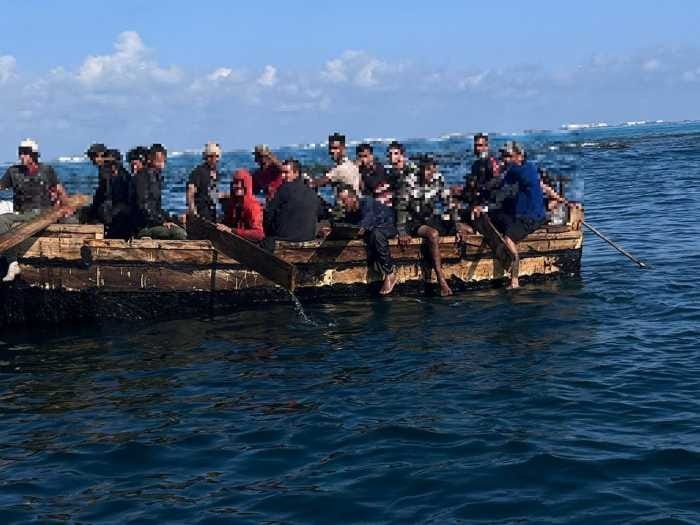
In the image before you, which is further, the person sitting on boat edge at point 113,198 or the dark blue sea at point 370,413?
the person sitting on boat edge at point 113,198

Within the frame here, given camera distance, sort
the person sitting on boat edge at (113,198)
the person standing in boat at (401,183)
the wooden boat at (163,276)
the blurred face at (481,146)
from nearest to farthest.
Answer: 1. the wooden boat at (163,276)
2. the person sitting on boat edge at (113,198)
3. the person standing in boat at (401,183)
4. the blurred face at (481,146)

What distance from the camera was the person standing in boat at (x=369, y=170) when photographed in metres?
13.8

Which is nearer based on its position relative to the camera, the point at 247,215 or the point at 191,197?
the point at 247,215

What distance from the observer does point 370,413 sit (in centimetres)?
879

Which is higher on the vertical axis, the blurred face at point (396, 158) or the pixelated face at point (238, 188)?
the blurred face at point (396, 158)

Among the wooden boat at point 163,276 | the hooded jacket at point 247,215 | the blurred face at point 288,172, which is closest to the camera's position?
the wooden boat at point 163,276

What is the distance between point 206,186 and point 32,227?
2.97 metres

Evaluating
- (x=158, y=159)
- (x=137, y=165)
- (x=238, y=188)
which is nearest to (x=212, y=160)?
(x=238, y=188)

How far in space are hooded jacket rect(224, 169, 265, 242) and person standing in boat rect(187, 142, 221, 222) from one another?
54 centimetres

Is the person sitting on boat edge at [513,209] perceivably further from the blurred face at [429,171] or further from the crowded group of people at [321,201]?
the blurred face at [429,171]

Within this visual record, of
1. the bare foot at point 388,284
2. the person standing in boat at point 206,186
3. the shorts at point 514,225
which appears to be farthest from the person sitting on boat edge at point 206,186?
the shorts at point 514,225

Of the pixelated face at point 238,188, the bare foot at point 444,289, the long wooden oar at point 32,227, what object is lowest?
the bare foot at point 444,289

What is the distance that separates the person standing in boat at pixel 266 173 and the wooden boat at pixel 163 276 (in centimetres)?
113

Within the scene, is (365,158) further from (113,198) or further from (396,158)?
(113,198)
